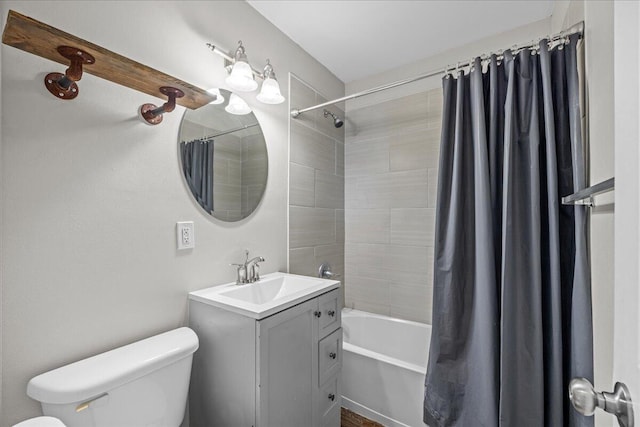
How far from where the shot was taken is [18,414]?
0.83 m

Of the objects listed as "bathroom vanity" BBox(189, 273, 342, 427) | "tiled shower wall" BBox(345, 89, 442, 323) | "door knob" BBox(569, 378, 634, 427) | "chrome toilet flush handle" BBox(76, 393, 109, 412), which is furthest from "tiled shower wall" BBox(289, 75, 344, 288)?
"door knob" BBox(569, 378, 634, 427)

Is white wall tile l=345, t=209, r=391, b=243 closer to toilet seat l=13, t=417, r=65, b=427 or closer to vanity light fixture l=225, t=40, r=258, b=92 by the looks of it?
vanity light fixture l=225, t=40, r=258, b=92

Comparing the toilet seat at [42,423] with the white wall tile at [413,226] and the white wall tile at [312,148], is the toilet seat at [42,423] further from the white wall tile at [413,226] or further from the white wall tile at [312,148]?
the white wall tile at [413,226]

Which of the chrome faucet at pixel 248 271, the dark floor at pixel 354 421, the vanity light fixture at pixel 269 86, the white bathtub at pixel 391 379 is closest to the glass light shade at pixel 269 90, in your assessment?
the vanity light fixture at pixel 269 86

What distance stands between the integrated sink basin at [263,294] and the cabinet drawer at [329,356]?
0.25 m

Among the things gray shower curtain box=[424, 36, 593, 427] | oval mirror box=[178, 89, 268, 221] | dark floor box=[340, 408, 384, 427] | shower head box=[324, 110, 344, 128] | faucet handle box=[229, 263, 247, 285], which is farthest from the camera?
shower head box=[324, 110, 344, 128]

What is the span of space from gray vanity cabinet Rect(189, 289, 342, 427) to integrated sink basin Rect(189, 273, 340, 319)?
0.03 m

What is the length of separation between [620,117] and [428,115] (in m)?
1.90

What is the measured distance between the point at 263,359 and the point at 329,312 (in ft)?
1.45

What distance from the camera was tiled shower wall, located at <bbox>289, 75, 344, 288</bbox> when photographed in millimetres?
1922

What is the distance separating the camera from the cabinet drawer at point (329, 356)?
4.30 feet

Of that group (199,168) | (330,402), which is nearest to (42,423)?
(199,168)

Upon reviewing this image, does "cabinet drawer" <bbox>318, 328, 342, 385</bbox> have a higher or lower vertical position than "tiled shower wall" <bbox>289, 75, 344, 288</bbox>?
lower

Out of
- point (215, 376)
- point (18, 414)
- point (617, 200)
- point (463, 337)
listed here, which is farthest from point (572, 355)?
point (18, 414)
